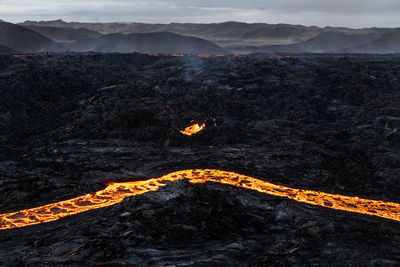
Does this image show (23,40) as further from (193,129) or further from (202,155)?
(202,155)

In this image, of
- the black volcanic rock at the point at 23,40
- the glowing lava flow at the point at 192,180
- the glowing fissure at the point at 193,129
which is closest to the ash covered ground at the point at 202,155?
the glowing fissure at the point at 193,129

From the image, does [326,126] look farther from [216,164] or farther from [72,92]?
[72,92]

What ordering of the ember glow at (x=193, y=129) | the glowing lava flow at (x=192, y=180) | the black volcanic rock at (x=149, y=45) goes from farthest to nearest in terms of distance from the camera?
1. the black volcanic rock at (x=149, y=45)
2. the ember glow at (x=193, y=129)
3. the glowing lava flow at (x=192, y=180)

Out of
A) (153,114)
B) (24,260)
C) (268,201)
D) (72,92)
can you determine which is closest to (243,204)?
(268,201)

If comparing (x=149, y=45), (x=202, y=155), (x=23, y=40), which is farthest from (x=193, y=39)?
(x=202, y=155)

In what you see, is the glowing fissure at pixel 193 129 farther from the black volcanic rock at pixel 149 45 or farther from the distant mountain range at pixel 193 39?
the black volcanic rock at pixel 149 45

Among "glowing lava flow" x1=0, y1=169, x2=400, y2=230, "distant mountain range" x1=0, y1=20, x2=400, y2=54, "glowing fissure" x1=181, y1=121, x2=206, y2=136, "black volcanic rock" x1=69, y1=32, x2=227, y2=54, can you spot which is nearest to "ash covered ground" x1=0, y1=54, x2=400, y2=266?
"glowing fissure" x1=181, y1=121, x2=206, y2=136

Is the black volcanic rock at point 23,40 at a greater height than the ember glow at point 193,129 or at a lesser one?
greater
